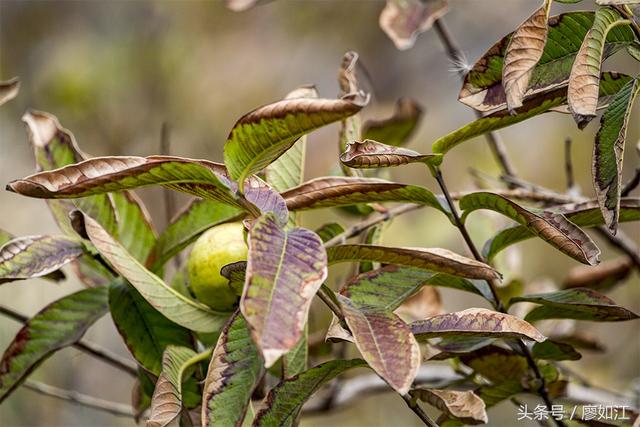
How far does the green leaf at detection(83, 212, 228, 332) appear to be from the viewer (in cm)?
68

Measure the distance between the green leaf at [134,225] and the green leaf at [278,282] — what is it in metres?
0.35

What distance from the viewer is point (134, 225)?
2.90 feet

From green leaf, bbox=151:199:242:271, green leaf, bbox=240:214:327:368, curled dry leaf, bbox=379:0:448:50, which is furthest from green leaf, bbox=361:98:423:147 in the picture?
green leaf, bbox=240:214:327:368

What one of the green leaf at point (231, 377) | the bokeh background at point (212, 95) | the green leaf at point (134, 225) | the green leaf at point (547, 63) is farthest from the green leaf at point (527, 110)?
the bokeh background at point (212, 95)

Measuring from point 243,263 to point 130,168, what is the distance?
4.2 inches

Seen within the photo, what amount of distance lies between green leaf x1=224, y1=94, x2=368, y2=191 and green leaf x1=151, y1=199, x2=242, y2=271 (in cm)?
24

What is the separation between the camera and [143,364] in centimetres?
76

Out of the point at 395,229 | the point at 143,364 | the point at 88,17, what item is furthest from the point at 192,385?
the point at 88,17

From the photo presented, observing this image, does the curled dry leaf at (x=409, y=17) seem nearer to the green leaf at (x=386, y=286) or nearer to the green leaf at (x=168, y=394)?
the green leaf at (x=386, y=286)

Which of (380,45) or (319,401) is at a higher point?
(380,45)

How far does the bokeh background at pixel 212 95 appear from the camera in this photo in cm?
264

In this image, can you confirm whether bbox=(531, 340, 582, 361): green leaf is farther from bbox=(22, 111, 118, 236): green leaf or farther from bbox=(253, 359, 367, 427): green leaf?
bbox=(22, 111, 118, 236): green leaf

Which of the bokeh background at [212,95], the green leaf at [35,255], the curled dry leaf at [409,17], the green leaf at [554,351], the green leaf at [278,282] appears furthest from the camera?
the bokeh background at [212,95]

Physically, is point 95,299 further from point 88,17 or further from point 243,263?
point 88,17
